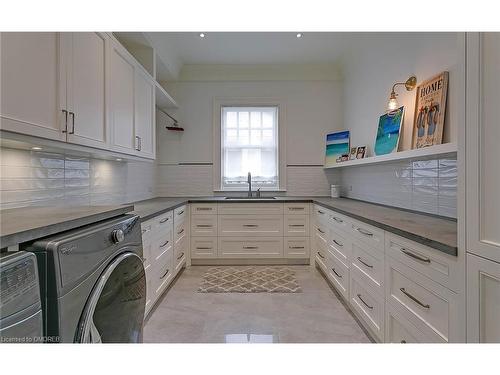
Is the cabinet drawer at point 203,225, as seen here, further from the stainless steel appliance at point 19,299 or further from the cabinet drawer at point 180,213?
the stainless steel appliance at point 19,299

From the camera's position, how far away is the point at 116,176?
2.74 meters

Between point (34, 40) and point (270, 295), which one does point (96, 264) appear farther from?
point (270, 295)

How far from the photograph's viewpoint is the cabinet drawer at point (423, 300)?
1110 millimetres

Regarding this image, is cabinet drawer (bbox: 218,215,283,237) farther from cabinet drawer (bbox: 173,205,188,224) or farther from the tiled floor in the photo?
the tiled floor

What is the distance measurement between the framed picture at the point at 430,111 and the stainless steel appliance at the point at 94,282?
2.08 metres

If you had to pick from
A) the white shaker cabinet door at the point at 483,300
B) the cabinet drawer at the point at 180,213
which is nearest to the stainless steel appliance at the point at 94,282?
the white shaker cabinet door at the point at 483,300

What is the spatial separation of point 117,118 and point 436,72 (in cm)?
243

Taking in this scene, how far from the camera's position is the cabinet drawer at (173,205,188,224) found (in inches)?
119

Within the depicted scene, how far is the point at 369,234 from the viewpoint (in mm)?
1867

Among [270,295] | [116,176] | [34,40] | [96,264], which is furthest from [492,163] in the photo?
[116,176]

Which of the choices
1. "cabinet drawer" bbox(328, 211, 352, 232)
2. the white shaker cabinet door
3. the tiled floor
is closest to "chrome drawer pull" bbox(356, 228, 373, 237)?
"cabinet drawer" bbox(328, 211, 352, 232)

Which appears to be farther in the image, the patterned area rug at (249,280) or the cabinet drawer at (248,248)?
the cabinet drawer at (248,248)

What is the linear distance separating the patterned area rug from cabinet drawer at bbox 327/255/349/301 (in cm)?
37

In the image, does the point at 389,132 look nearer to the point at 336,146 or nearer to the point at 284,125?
the point at 336,146
